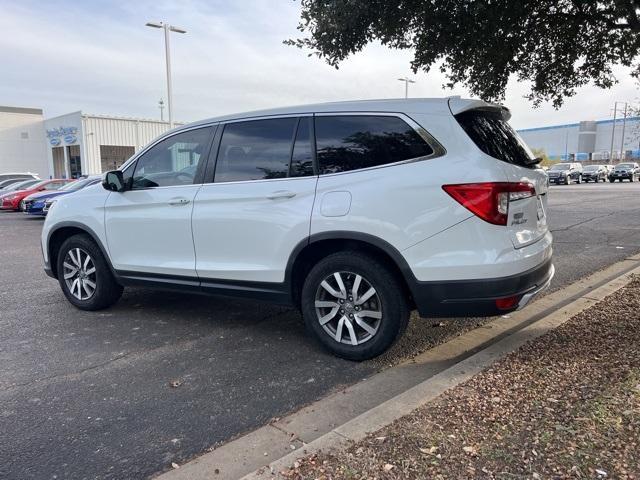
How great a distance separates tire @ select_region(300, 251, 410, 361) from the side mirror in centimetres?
227

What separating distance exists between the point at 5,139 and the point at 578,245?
1975 inches

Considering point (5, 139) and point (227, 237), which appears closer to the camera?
point (227, 237)

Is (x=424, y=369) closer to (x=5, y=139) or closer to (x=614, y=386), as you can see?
(x=614, y=386)

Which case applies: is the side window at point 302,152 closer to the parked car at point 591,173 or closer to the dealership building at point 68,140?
the dealership building at point 68,140

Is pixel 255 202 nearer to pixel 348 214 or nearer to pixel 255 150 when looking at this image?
pixel 255 150

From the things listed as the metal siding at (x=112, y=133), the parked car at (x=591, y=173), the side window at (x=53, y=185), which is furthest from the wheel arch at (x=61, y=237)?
the parked car at (x=591, y=173)

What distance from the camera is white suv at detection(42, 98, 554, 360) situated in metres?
3.49

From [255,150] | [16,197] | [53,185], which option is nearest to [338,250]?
[255,150]

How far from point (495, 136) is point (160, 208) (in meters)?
3.01

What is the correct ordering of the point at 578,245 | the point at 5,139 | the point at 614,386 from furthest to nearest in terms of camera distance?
the point at 5,139 < the point at 578,245 < the point at 614,386

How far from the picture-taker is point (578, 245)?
932 cm

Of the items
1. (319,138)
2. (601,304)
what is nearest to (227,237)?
(319,138)

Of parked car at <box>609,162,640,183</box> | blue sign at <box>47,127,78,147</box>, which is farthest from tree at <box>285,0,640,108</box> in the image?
parked car at <box>609,162,640,183</box>

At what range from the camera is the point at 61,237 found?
5777 mm
